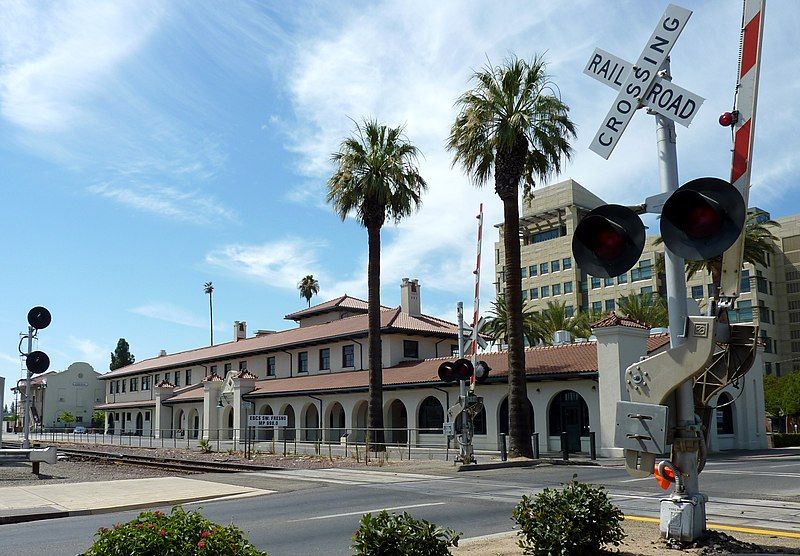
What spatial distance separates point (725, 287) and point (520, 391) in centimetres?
2158

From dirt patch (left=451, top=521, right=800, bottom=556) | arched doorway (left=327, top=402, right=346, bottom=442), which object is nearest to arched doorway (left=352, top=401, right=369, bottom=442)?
arched doorway (left=327, top=402, right=346, bottom=442)

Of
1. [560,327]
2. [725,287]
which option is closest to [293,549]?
[725,287]

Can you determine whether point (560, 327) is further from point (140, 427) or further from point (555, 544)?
point (555, 544)

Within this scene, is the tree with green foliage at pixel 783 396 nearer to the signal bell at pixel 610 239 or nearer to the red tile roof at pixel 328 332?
the red tile roof at pixel 328 332

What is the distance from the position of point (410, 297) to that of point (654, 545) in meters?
41.7

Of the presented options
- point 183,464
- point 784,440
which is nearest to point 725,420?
point 784,440

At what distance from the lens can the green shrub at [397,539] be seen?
20.4ft

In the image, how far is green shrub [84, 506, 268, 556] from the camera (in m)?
4.98

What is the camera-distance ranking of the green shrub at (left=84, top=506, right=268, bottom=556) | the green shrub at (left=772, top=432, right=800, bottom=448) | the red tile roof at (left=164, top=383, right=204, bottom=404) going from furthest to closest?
the red tile roof at (left=164, top=383, right=204, bottom=404) < the green shrub at (left=772, top=432, right=800, bottom=448) < the green shrub at (left=84, top=506, right=268, bottom=556)

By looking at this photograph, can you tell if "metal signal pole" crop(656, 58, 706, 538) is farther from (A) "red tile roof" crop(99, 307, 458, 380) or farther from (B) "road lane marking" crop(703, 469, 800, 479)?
(A) "red tile roof" crop(99, 307, 458, 380)

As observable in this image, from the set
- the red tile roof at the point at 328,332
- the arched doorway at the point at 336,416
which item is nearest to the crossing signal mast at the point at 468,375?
the red tile roof at the point at 328,332

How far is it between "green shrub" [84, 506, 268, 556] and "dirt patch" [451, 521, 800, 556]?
3871mm

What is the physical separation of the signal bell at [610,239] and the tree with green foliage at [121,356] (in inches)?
4944

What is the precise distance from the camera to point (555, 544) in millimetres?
7293
